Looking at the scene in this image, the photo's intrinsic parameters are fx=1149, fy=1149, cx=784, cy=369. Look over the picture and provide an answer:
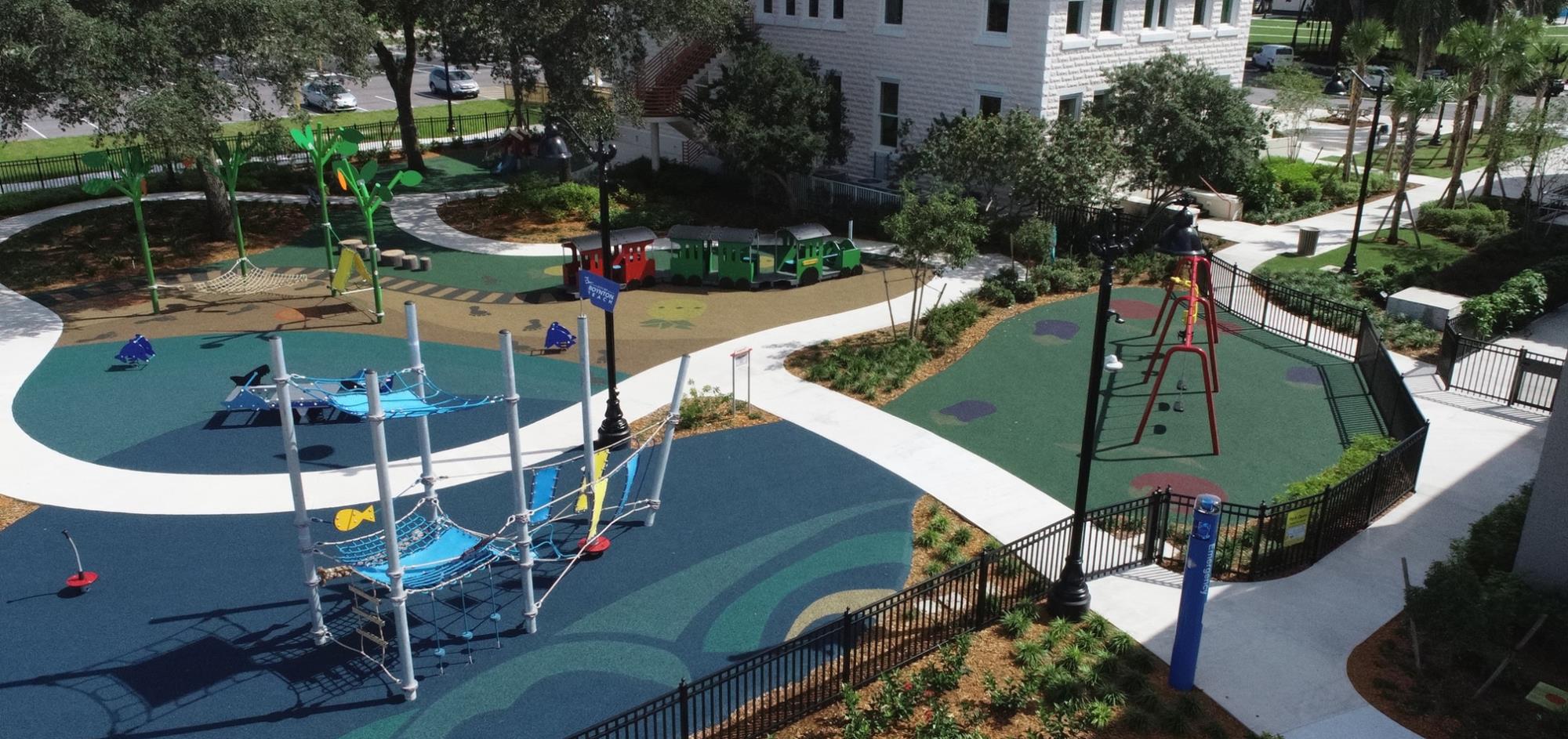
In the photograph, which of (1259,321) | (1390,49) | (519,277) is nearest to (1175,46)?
(1259,321)

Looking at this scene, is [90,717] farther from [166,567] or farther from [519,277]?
[519,277]

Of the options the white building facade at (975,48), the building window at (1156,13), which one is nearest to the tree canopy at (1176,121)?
the white building facade at (975,48)

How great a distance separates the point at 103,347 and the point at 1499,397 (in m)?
26.9

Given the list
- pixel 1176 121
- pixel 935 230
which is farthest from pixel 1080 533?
pixel 1176 121

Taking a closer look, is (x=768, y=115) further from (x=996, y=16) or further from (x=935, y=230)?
(x=935, y=230)

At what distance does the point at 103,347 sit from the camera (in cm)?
2325

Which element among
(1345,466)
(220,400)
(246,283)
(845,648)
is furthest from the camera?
(246,283)

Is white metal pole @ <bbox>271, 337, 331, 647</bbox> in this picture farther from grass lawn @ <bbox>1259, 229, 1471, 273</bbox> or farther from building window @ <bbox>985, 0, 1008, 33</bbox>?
building window @ <bbox>985, 0, 1008, 33</bbox>

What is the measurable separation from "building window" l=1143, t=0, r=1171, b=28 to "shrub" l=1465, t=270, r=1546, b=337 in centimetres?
1329

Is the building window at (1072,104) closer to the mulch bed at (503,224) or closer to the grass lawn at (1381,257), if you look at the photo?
the grass lawn at (1381,257)

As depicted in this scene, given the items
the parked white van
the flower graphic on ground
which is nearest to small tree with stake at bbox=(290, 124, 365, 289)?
the flower graphic on ground

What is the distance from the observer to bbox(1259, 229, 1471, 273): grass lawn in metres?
28.6

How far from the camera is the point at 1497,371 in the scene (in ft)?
71.4

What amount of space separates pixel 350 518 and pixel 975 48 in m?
23.2
